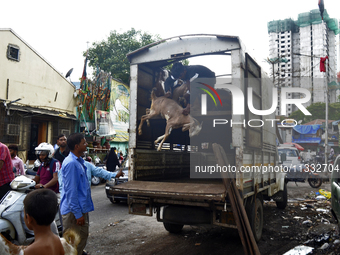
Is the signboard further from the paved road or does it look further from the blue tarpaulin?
the blue tarpaulin

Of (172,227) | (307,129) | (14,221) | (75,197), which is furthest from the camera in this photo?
(307,129)

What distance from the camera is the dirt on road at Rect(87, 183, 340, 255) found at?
4.49 meters

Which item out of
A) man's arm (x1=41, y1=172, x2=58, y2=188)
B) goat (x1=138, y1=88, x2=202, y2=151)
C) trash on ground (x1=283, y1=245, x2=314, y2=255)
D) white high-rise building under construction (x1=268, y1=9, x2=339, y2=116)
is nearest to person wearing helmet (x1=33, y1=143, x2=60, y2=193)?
man's arm (x1=41, y1=172, x2=58, y2=188)

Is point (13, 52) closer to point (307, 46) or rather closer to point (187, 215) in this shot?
point (187, 215)

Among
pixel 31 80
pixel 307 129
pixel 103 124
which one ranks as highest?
pixel 31 80

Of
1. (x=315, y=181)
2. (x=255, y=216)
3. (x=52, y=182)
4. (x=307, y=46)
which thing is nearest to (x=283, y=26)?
(x=307, y=46)

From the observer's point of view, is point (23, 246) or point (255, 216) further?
point (255, 216)

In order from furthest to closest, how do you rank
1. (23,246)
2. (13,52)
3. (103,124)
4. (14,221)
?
1. (103,124)
2. (13,52)
3. (14,221)
4. (23,246)

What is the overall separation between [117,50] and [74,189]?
73.7 feet

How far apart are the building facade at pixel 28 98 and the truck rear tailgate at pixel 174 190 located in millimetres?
9322

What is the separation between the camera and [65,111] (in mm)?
15148

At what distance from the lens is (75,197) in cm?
317

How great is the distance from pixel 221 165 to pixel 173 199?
841 mm

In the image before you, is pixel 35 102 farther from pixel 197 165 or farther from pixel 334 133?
pixel 334 133
